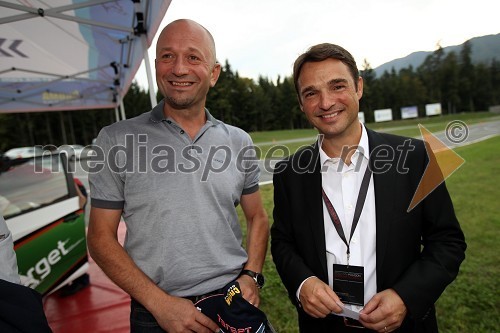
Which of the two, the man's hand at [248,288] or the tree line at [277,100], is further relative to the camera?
the tree line at [277,100]

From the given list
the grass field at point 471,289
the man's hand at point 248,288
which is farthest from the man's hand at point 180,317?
the grass field at point 471,289

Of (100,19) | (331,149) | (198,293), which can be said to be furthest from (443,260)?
(100,19)

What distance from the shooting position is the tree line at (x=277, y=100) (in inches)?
1759

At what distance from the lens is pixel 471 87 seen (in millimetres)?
72188

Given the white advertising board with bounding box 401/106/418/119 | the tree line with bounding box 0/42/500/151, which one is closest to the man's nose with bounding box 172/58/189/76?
the tree line with bounding box 0/42/500/151

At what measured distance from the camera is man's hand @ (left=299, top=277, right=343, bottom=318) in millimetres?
1379

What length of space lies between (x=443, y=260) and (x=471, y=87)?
295 ft

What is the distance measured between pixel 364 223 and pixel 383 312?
402 millimetres

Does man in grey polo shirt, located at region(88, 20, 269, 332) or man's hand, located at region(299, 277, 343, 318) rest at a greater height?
man in grey polo shirt, located at region(88, 20, 269, 332)

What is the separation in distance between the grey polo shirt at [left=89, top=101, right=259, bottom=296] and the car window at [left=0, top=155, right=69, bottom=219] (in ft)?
7.01

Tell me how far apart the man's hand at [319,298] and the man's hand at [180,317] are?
48 cm

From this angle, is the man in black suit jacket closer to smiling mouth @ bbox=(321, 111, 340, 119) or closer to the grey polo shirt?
smiling mouth @ bbox=(321, 111, 340, 119)

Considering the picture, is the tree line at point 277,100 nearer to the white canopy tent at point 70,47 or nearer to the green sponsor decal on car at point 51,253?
the white canopy tent at point 70,47

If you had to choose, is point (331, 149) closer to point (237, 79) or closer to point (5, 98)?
point (5, 98)
